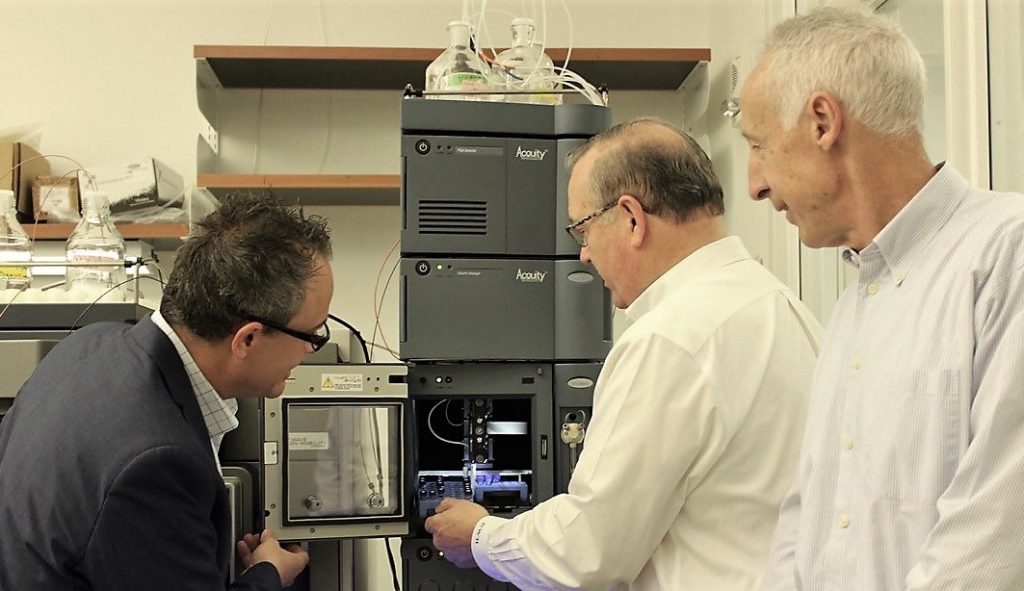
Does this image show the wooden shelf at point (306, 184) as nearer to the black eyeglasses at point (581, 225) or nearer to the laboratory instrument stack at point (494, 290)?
the laboratory instrument stack at point (494, 290)

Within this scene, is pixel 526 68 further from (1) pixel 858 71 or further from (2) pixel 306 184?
(1) pixel 858 71

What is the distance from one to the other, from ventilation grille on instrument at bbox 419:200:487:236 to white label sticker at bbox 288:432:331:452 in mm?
380

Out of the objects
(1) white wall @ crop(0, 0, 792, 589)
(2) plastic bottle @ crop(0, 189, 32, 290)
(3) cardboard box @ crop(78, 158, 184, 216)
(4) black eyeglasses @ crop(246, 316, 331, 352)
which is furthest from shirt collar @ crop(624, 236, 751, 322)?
(3) cardboard box @ crop(78, 158, 184, 216)

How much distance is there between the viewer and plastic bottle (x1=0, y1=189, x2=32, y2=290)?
1771 mm

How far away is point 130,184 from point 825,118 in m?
2.02

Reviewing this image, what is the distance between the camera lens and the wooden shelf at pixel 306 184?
244cm

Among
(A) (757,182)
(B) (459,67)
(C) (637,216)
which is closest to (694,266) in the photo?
(C) (637,216)

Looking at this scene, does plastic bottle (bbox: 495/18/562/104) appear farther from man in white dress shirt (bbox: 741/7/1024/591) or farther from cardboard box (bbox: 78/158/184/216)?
cardboard box (bbox: 78/158/184/216)

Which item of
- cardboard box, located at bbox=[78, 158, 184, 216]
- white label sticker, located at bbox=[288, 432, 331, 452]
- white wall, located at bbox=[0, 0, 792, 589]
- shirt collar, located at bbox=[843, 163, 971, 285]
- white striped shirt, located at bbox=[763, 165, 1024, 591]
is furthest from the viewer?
white wall, located at bbox=[0, 0, 792, 589]

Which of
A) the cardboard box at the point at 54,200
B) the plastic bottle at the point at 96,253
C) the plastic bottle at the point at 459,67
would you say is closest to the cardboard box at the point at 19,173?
the cardboard box at the point at 54,200

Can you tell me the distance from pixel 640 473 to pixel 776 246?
56.8 inches

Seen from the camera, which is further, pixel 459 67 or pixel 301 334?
pixel 459 67

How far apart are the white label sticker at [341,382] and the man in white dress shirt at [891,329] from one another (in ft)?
2.39

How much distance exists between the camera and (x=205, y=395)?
1297 mm
